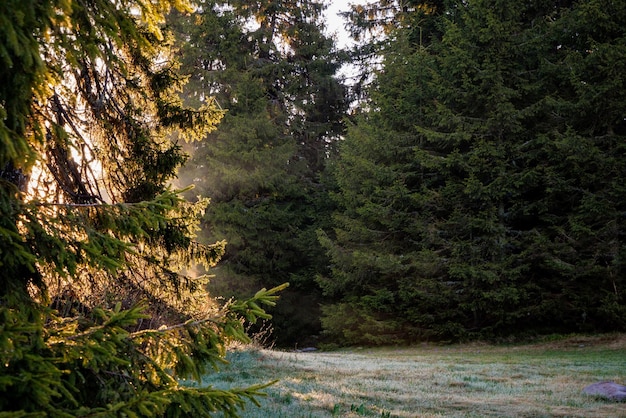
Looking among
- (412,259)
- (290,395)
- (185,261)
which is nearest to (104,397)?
(185,261)

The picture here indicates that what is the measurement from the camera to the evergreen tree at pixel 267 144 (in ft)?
74.5

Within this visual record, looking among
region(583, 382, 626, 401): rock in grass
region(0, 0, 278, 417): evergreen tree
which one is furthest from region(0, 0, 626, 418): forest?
region(583, 382, 626, 401): rock in grass

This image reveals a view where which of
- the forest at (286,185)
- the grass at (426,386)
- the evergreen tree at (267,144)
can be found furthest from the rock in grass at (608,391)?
the evergreen tree at (267,144)

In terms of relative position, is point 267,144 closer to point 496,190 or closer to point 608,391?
point 496,190

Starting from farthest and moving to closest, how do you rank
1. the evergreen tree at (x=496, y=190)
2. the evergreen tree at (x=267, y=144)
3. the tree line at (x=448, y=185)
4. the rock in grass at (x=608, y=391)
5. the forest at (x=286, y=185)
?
the evergreen tree at (x=267, y=144) < the tree line at (x=448, y=185) < the evergreen tree at (x=496, y=190) < the rock in grass at (x=608, y=391) < the forest at (x=286, y=185)

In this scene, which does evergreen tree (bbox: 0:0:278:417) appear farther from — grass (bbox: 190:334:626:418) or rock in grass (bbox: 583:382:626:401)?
rock in grass (bbox: 583:382:626:401)

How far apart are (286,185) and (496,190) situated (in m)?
9.64

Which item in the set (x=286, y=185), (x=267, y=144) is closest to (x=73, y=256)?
(x=286, y=185)

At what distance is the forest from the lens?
2479 mm

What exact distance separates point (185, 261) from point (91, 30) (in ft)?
10.7

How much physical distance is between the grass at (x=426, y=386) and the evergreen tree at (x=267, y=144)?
1144cm

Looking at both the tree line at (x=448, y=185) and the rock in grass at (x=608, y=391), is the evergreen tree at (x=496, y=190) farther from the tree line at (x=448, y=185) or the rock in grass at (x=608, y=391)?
the rock in grass at (x=608, y=391)

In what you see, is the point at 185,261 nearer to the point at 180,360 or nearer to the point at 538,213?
the point at 180,360

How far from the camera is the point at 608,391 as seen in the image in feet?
23.6
